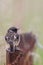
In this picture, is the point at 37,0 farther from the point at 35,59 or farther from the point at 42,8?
the point at 35,59

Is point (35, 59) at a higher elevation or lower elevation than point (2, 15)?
lower

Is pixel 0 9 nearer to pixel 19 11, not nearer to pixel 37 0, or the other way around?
pixel 19 11

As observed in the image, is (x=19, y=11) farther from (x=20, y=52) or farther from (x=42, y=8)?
(x=20, y=52)

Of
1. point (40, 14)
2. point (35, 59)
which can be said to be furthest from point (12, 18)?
point (35, 59)

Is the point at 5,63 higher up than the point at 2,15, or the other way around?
the point at 2,15

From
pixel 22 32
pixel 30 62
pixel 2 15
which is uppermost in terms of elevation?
pixel 2 15

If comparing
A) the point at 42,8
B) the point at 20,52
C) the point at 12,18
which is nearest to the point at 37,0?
the point at 42,8
